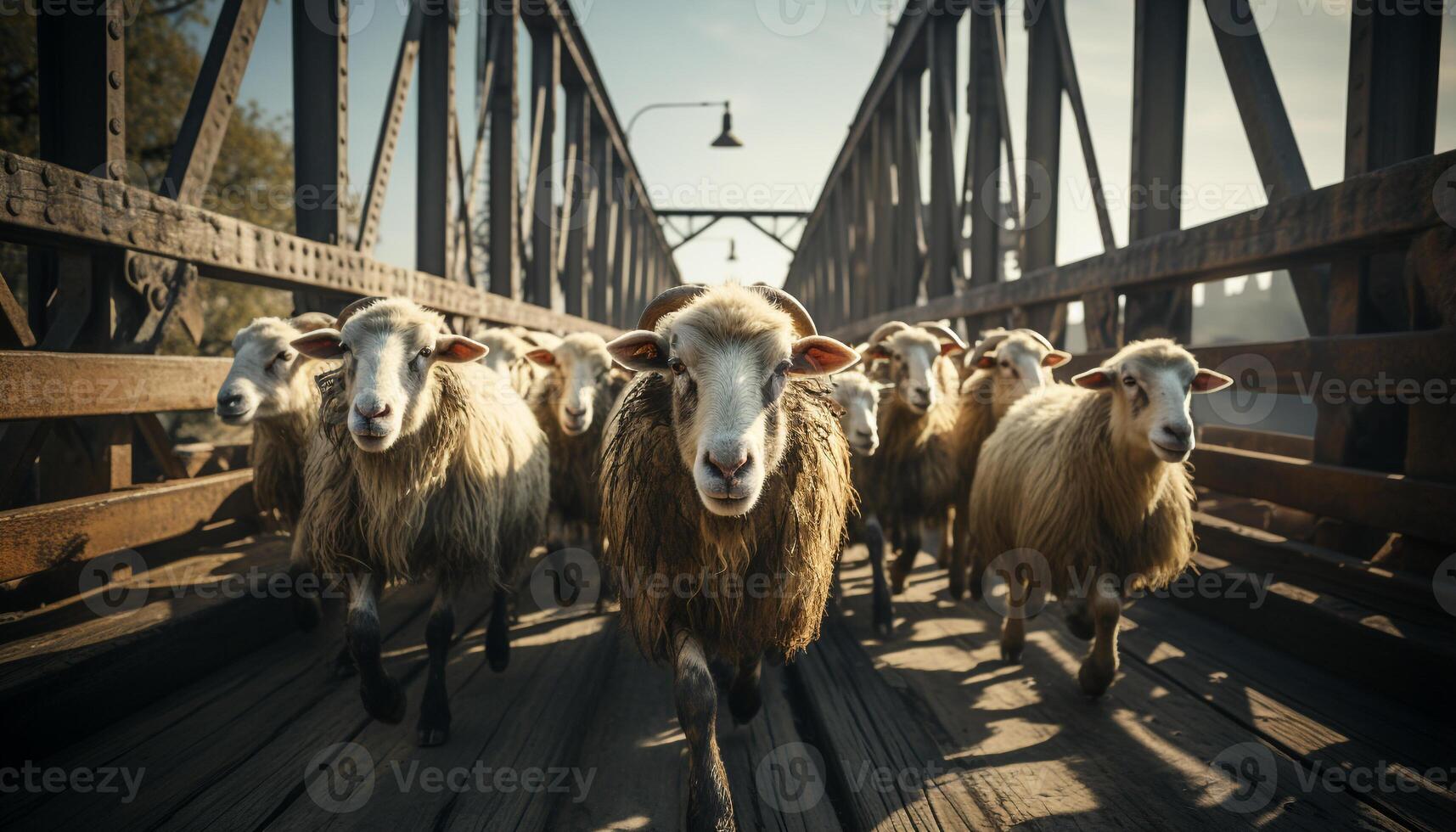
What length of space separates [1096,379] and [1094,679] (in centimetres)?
118

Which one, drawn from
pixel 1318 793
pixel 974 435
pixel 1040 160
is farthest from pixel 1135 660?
pixel 1040 160

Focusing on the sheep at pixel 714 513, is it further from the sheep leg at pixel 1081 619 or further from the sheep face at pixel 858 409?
the sheep leg at pixel 1081 619

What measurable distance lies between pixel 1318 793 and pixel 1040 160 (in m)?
4.76

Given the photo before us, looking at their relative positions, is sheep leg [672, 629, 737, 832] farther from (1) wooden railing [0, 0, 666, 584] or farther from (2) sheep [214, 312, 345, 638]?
(1) wooden railing [0, 0, 666, 584]

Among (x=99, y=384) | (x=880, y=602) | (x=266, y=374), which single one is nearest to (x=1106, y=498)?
(x=880, y=602)

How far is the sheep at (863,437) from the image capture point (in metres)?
3.36

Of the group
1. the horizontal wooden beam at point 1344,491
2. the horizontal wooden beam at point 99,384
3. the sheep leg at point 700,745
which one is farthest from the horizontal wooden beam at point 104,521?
the horizontal wooden beam at point 1344,491

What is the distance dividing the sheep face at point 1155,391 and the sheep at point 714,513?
118 centimetres

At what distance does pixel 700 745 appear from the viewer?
1.90 metres

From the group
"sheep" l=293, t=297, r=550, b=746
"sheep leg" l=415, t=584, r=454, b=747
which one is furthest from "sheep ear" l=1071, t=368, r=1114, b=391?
"sheep leg" l=415, t=584, r=454, b=747

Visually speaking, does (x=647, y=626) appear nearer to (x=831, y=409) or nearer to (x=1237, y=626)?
Result: (x=831, y=409)

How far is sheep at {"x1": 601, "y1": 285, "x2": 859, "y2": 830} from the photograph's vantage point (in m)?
1.98

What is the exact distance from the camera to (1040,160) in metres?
5.39

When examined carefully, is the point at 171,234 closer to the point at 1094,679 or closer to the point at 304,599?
the point at 304,599
